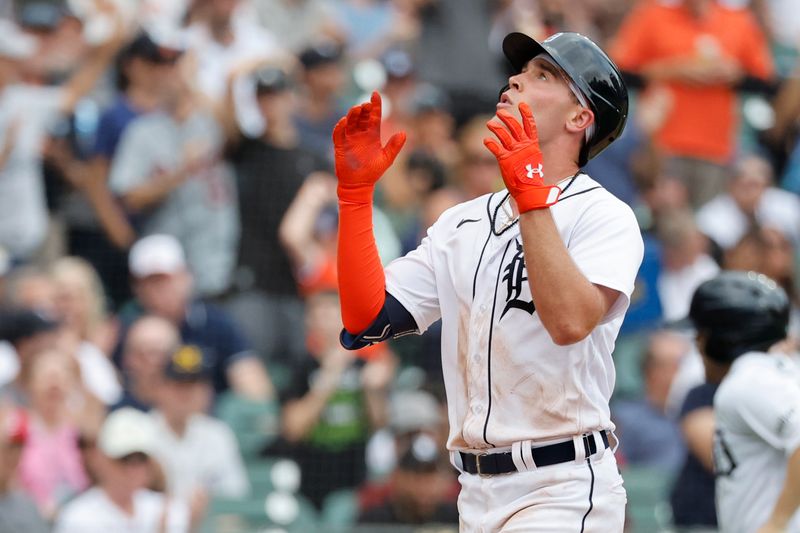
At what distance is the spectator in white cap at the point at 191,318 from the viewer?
24.2 feet

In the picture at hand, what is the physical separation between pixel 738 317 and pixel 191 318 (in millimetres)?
3742

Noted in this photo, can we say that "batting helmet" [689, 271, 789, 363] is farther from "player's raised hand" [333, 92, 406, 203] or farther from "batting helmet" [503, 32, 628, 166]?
"player's raised hand" [333, 92, 406, 203]

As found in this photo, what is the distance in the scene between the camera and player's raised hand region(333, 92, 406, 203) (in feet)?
11.3

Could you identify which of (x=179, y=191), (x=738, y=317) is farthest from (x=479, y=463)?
(x=179, y=191)

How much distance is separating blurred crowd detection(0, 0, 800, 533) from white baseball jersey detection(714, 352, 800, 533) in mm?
1353

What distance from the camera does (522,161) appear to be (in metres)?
3.13

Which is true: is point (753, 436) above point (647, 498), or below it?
above

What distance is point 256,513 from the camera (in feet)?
23.3

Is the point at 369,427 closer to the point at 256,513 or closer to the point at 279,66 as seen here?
the point at 256,513

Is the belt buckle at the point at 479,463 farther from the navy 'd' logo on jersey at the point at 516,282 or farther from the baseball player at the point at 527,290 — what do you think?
the navy 'd' logo on jersey at the point at 516,282

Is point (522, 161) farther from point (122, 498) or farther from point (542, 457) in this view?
point (122, 498)

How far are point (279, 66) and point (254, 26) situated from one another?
22.3 inches

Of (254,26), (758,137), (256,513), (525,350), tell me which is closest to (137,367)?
(256,513)

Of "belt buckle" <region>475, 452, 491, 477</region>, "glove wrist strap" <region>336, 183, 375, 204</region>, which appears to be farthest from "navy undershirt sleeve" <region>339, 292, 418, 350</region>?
"belt buckle" <region>475, 452, 491, 477</region>
